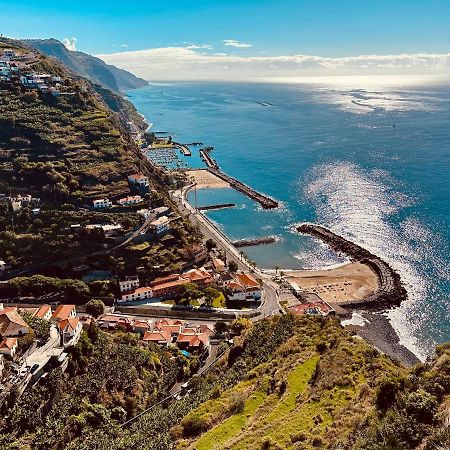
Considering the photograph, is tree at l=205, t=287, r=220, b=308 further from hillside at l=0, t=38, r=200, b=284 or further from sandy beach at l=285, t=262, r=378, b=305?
sandy beach at l=285, t=262, r=378, b=305

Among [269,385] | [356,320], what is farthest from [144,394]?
[356,320]

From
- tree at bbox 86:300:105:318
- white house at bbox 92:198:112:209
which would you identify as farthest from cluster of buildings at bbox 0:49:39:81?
tree at bbox 86:300:105:318

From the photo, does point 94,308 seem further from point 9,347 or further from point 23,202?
point 23,202

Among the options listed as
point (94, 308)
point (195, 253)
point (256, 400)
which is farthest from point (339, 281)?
point (256, 400)

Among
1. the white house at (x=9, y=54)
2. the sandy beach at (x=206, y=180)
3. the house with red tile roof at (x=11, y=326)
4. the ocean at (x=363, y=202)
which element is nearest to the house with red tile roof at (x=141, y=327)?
the house with red tile roof at (x=11, y=326)

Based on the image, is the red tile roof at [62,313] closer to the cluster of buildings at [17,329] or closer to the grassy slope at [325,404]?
the cluster of buildings at [17,329]

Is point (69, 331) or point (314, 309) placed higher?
point (69, 331)
